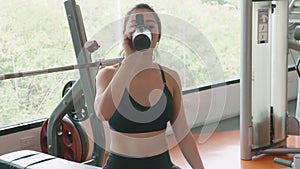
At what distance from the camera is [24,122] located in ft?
11.4

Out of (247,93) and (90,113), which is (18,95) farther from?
(247,93)

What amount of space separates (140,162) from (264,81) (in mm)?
2204

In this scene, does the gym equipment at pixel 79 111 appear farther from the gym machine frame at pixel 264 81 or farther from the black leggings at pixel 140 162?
the gym machine frame at pixel 264 81

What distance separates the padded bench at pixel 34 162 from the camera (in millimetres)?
2258

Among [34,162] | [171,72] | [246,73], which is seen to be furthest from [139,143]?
[246,73]

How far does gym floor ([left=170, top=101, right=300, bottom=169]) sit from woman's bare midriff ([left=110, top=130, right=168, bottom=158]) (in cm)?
127

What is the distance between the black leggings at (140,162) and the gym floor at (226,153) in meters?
1.23

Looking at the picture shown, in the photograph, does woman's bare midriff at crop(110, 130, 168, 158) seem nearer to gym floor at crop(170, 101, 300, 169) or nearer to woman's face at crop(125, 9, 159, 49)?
woman's face at crop(125, 9, 159, 49)

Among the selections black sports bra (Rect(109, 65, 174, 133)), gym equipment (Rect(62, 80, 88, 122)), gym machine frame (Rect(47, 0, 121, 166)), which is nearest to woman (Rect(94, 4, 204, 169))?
black sports bra (Rect(109, 65, 174, 133))

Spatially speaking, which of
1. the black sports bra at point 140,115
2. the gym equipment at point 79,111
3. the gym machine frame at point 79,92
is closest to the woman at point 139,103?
the black sports bra at point 140,115

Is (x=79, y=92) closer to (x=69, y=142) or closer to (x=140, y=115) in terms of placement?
(x=69, y=142)

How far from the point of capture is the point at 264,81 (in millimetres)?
3781

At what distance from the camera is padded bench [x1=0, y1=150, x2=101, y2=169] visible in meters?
2.26

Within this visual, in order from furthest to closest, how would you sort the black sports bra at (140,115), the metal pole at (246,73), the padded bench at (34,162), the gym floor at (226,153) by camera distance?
the gym floor at (226,153)
the metal pole at (246,73)
the padded bench at (34,162)
the black sports bra at (140,115)
